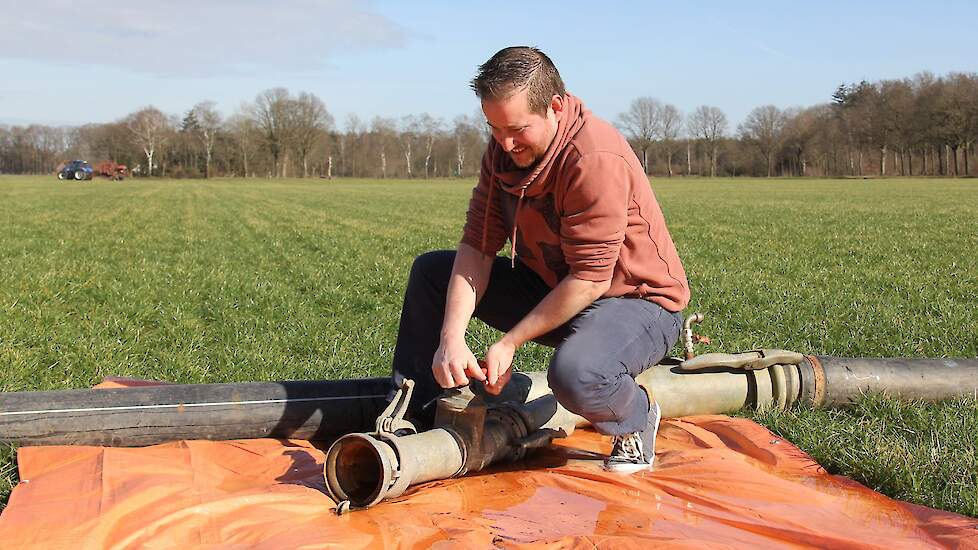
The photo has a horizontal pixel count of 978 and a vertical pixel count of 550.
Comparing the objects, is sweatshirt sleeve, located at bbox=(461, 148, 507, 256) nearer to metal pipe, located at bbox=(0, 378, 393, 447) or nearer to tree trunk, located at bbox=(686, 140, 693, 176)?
metal pipe, located at bbox=(0, 378, 393, 447)

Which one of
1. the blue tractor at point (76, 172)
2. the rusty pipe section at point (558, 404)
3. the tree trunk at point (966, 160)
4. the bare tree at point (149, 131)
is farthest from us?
the bare tree at point (149, 131)

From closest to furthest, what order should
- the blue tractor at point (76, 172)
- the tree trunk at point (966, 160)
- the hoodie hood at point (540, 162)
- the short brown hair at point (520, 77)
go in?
the short brown hair at point (520, 77)
the hoodie hood at point (540, 162)
the blue tractor at point (76, 172)
the tree trunk at point (966, 160)

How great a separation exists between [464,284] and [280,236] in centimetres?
1325

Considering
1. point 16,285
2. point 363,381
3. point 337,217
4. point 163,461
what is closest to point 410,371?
point 363,381

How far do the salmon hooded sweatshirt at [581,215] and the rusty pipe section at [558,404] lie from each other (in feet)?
2.02

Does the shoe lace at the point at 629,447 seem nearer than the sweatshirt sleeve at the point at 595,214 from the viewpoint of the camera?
No

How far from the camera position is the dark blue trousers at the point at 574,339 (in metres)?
3.40

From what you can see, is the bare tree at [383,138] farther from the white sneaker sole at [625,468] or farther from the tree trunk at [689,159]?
the white sneaker sole at [625,468]

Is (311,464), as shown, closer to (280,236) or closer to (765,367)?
(765,367)

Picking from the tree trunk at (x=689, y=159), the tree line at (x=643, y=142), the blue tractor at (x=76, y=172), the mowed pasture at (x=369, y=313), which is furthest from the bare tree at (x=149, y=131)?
the mowed pasture at (x=369, y=313)

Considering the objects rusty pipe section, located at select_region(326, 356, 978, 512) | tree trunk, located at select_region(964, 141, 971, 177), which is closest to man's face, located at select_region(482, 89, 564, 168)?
rusty pipe section, located at select_region(326, 356, 978, 512)

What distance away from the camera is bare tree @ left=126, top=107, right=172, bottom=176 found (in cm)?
10650

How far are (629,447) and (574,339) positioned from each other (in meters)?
0.56

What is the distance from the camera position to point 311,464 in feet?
12.2
